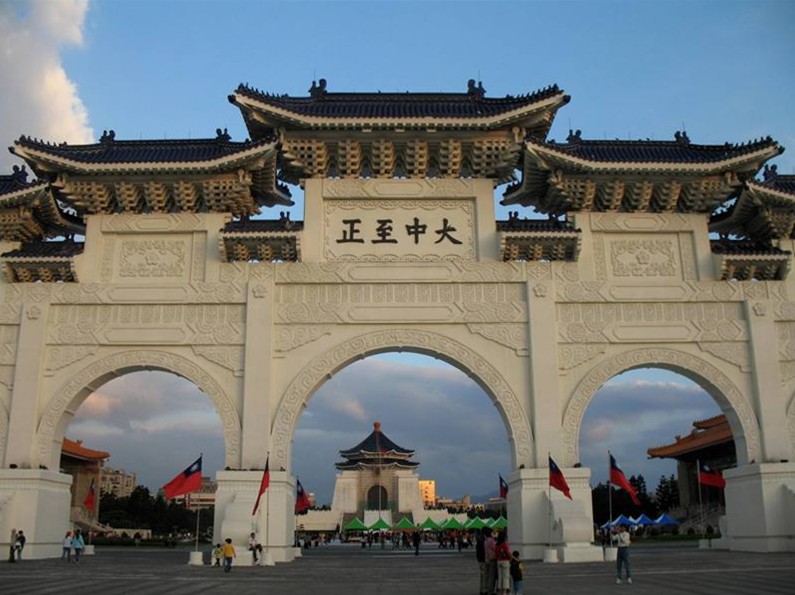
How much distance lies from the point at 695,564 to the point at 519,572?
622cm

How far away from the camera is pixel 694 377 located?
15.8 meters

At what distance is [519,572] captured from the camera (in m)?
8.38

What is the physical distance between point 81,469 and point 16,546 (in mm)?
27473

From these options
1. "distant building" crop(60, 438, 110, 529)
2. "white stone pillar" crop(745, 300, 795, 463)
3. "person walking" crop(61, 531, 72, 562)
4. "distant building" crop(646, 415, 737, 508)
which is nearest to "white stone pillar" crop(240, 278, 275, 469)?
"person walking" crop(61, 531, 72, 562)

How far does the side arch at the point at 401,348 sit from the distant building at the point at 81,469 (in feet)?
80.2

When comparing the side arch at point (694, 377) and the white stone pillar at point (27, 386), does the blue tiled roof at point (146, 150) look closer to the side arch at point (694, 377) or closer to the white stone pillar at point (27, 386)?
the white stone pillar at point (27, 386)

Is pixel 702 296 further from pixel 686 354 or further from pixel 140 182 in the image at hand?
pixel 140 182

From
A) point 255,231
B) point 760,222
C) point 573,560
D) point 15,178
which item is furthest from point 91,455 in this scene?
point 760,222

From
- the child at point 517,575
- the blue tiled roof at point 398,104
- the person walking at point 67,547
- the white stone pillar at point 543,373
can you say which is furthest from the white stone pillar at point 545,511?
the person walking at point 67,547

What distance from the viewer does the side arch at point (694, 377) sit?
50.3 feet

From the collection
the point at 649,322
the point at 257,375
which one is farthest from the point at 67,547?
the point at 649,322

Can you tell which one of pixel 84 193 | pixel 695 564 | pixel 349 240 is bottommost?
pixel 695 564

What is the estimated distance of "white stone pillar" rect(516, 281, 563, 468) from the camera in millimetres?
15016

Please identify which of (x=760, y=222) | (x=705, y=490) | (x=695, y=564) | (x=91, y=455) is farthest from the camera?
(x=91, y=455)
